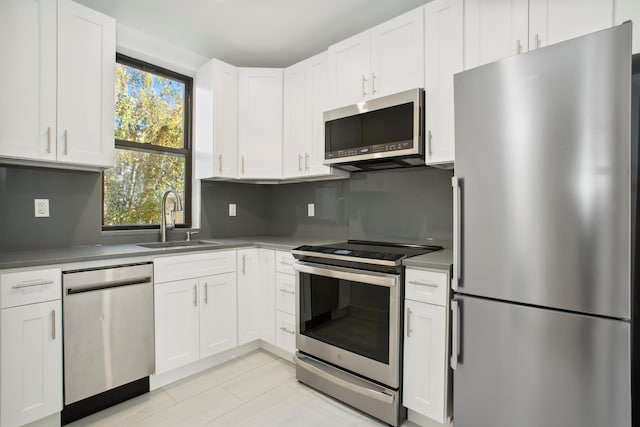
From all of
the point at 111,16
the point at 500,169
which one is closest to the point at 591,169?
the point at 500,169

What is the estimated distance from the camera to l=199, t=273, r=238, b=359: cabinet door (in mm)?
2312

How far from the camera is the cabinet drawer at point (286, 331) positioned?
94.7 inches

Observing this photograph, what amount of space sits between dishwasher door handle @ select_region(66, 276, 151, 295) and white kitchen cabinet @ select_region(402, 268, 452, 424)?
1641 millimetres

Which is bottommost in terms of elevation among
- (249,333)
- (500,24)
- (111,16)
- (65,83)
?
(249,333)

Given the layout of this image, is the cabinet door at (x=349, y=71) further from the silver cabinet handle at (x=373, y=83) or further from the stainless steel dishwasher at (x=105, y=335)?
the stainless steel dishwasher at (x=105, y=335)

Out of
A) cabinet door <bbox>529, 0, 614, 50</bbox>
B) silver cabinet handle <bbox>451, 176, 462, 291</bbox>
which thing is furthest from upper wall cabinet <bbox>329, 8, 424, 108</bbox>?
silver cabinet handle <bbox>451, 176, 462, 291</bbox>

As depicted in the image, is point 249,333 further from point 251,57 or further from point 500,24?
point 500,24

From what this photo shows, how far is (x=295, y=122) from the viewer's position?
2.77 metres

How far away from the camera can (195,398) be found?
2.02 metres

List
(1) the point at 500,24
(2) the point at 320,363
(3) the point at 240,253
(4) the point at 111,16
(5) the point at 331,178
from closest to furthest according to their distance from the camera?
1. (1) the point at 500,24
2. (2) the point at 320,363
3. (4) the point at 111,16
4. (3) the point at 240,253
5. (5) the point at 331,178

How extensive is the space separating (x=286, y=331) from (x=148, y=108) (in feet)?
7.30

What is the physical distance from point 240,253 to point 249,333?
68cm

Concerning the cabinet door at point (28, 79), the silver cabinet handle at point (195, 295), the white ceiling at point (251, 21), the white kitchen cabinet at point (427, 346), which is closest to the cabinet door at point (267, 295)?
the silver cabinet handle at point (195, 295)

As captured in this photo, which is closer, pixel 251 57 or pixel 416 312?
pixel 416 312
